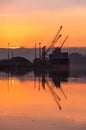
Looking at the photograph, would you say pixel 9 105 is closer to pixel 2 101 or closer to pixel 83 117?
pixel 2 101

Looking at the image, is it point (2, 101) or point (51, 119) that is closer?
point (51, 119)

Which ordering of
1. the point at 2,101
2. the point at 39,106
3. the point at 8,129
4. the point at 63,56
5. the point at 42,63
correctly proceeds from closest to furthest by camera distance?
1. the point at 8,129
2. the point at 39,106
3. the point at 2,101
4. the point at 42,63
5. the point at 63,56

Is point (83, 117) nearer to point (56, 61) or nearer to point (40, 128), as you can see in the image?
point (40, 128)

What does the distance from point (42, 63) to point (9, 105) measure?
9252cm

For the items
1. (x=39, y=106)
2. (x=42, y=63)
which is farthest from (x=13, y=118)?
(x=42, y=63)

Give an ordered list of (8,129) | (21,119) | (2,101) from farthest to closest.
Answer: (2,101) < (21,119) < (8,129)

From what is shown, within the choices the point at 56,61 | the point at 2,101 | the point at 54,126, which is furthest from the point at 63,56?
the point at 54,126

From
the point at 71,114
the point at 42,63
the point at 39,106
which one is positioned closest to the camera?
the point at 71,114

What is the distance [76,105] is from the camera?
20141 mm

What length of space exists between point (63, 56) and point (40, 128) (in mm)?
106760

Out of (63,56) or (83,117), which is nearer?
(83,117)

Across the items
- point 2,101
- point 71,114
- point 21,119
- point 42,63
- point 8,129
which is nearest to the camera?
point 8,129

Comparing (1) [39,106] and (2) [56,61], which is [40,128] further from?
(2) [56,61]

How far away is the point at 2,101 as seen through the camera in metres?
22.1
